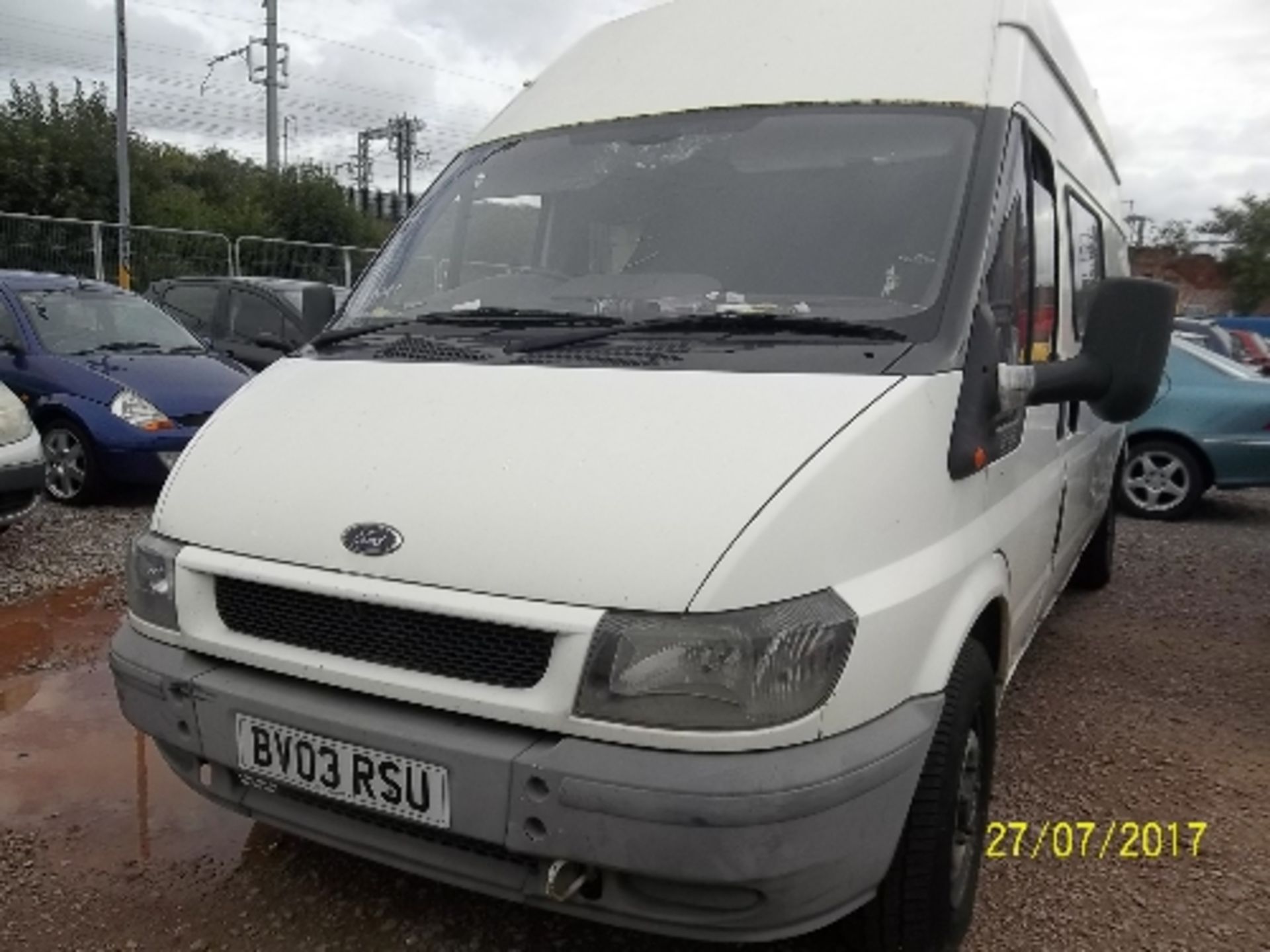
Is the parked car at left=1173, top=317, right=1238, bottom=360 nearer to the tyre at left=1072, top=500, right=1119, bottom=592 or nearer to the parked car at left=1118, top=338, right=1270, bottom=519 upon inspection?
the parked car at left=1118, top=338, right=1270, bottom=519

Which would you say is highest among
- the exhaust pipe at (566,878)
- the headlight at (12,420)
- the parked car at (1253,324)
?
the parked car at (1253,324)

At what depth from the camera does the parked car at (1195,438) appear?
8.05 m

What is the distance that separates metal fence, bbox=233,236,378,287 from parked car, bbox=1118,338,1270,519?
40.5 ft

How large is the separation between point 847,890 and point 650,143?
212 cm

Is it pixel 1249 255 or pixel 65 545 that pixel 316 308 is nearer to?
pixel 65 545

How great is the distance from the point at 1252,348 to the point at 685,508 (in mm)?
16968

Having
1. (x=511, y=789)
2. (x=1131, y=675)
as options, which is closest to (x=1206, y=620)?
(x=1131, y=675)

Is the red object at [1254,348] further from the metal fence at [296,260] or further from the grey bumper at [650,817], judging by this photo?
the grey bumper at [650,817]

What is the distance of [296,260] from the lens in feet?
62.6

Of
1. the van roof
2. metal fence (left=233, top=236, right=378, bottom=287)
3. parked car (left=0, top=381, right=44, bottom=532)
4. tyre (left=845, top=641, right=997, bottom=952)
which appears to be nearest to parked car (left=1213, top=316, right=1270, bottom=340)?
metal fence (left=233, top=236, right=378, bottom=287)

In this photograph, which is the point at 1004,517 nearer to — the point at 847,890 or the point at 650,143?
the point at 847,890

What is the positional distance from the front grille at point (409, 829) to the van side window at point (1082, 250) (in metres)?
2.36

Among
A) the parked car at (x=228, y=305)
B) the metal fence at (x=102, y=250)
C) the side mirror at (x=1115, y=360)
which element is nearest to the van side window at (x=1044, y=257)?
the side mirror at (x=1115, y=360)

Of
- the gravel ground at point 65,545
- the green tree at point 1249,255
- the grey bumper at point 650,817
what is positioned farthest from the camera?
the green tree at point 1249,255
